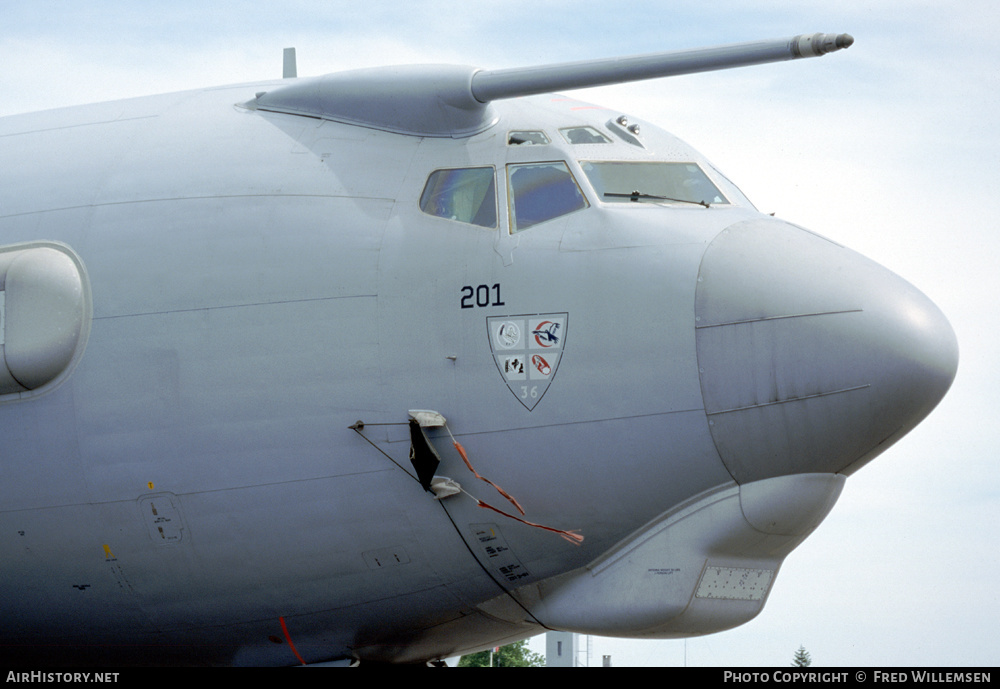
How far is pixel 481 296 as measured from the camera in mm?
9641

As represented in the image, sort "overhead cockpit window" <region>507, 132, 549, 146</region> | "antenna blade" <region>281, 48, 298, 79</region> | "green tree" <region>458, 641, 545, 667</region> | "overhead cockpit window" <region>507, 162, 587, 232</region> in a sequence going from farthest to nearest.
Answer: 1. "green tree" <region>458, 641, 545, 667</region>
2. "antenna blade" <region>281, 48, 298, 79</region>
3. "overhead cockpit window" <region>507, 132, 549, 146</region>
4. "overhead cockpit window" <region>507, 162, 587, 232</region>

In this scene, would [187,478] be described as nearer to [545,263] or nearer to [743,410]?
[545,263]

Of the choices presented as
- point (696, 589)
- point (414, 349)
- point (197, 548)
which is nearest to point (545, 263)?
point (414, 349)

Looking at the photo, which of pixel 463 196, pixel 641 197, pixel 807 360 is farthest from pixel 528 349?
pixel 807 360

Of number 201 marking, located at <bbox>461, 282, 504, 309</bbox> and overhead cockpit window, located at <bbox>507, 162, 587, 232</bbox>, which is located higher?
overhead cockpit window, located at <bbox>507, 162, 587, 232</bbox>

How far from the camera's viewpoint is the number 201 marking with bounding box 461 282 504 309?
9612mm

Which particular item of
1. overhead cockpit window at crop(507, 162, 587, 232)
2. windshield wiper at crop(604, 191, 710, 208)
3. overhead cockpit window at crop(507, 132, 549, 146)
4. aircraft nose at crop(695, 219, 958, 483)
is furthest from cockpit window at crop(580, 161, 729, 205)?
aircraft nose at crop(695, 219, 958, 483)

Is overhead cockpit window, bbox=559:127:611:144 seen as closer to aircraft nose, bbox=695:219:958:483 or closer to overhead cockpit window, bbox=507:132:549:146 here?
overhead cockpit window, bbox=507:132:549:146

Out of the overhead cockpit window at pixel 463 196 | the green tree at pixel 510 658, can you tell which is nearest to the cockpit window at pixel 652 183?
the overhead cockpit window at pixel 463 196

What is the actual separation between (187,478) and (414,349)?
2093 mm

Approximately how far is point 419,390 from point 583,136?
2.51 m

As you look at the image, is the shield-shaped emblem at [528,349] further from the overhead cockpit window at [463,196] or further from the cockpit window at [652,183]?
the cockpit window at [652,183]

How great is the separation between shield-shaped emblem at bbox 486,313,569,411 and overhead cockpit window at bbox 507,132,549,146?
1.60 m

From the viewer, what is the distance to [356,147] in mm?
10562
